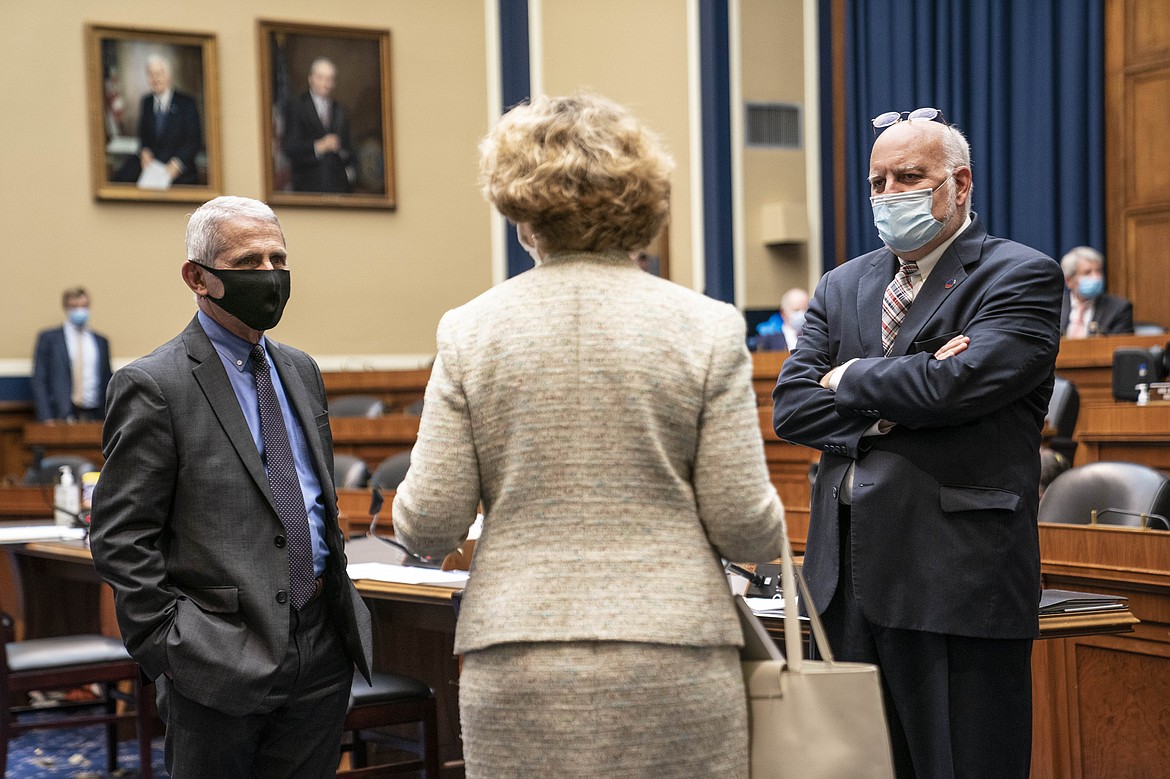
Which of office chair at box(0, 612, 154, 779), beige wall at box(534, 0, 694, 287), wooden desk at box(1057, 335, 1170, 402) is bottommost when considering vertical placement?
office chair at box(0, 612, 154, 779)

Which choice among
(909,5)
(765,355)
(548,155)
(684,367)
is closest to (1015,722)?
(684,367)

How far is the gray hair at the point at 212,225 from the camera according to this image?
2.42 meters

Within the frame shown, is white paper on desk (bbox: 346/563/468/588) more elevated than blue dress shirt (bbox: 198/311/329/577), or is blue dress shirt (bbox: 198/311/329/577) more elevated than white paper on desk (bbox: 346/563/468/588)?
blue dress shirt (bbox: 198/311/329/577)

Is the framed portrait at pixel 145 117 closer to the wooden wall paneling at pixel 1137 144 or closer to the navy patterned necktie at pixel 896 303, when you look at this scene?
the wooden wall paneling at pixel 1137 144

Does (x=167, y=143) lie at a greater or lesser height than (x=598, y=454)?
greater

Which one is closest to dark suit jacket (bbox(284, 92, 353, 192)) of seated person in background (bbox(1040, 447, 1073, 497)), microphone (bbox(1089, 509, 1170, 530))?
seated person in background (bbox(1040, 447, 1073, 497))

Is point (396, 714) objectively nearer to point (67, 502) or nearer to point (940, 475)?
point (940, 475)

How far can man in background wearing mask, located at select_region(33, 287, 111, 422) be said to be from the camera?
32.4 ft

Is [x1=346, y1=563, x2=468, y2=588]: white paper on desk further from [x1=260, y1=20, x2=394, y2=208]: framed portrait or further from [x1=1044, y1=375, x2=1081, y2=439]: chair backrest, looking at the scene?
[x1=260, y1=20, x2=394, y2=208]: framed portrait

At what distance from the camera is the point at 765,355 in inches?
311

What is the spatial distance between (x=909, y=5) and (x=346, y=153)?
461 centimetres

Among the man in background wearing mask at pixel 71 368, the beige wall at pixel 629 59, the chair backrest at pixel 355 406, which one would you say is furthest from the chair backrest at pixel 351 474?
the beige wall at pixel 629 59

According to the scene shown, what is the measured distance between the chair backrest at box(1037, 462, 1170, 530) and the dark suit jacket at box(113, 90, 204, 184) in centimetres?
809

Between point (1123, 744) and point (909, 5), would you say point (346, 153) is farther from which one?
point (1123, 744)
